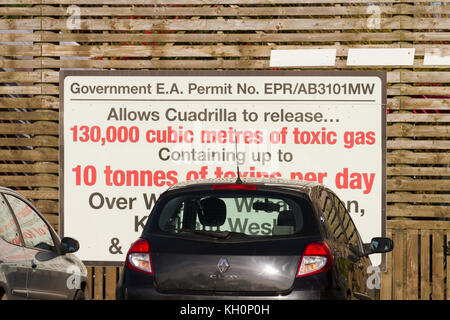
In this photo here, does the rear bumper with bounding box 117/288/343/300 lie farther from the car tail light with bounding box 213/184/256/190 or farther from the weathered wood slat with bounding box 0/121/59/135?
the weathered wood slat with bounding box 0/121/59/135

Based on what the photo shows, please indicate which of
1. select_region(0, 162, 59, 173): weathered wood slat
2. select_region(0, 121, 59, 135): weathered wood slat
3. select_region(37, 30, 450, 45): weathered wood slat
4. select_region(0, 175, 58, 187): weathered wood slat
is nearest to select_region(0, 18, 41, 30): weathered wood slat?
select_region(37, 30, 450, 45): weathered wood slat

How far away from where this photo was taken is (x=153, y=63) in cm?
1178

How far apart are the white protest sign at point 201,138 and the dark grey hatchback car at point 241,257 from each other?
4.67 m

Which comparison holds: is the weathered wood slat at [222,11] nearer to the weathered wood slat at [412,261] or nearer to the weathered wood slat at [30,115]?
the weathered wood slat at [30,115]

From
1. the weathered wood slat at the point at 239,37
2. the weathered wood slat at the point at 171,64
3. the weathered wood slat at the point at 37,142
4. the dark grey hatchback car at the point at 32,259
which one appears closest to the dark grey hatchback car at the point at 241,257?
the dark grey hatchback car at the point at 32,259

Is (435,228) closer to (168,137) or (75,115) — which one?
(168,137)

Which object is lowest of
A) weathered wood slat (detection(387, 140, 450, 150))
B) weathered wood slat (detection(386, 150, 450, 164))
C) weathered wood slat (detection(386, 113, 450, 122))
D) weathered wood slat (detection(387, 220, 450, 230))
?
weathered wood slat (detection(387, 220, 450, 230))

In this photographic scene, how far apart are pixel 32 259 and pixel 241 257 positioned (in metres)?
1.75

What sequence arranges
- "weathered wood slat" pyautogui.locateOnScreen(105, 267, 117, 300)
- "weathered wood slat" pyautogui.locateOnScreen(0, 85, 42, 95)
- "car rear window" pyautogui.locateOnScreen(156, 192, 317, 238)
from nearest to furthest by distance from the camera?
"car rear window" pyautogui.locateOnScreen(156, 192, 317, 238) < "weathered wood slat" pyautogui.locateOnScreen(105, 267, 117, 300) < "weathered wood slat" pyautogui.locateOnScreen(0, 85, 42, 95)

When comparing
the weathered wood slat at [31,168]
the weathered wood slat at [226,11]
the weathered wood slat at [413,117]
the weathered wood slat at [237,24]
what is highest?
the weathered wood slat at [226,11]

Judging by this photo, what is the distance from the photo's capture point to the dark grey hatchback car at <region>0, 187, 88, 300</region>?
20.9 ft

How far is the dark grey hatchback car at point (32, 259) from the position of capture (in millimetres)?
6375

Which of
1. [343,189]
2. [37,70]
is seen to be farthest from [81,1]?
[343,189]

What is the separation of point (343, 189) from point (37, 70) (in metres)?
4.42
